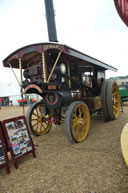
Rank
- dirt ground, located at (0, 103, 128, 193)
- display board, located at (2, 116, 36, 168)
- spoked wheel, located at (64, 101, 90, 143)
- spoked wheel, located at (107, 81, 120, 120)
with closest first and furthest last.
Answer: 1. dirt ground, located at (0, 103, 128, 193)
2. display board, located at (2, 116, 36, 168)
3. spoked wheel, located at (64, 101, 90, 143)
4. spoked wheel, located at (107, 81, 120, 120)

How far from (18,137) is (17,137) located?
16mm

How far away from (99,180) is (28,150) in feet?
3.84

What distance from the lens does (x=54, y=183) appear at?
1473 mm

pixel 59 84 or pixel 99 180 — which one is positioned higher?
pixel 59 84

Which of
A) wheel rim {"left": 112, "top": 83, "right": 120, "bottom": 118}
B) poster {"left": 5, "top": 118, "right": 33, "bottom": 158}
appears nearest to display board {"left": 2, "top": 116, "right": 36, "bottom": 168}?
poster {"left": 5, "top": 118, "right": 33, "bottom": 158}

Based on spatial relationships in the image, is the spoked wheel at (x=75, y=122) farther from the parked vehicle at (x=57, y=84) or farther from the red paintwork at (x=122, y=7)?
the red paintwork at (x=122, y=7)

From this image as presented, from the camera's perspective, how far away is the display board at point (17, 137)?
1873 millimetres

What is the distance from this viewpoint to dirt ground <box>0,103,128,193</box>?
1.38 metres

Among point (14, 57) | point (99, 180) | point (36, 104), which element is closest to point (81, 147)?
point (99, 180)

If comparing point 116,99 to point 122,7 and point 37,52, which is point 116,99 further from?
point 122,7

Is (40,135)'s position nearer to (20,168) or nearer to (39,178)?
(20,168)

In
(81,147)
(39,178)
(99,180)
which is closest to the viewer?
(99,180)

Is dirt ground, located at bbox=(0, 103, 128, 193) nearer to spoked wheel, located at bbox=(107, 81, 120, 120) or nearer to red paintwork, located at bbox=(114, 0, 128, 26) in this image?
spoked wheel, located at bbox=(107, 81, 120, 120)

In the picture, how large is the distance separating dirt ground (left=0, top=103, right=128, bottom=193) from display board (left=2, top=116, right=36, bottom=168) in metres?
0.18
